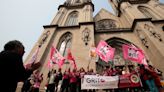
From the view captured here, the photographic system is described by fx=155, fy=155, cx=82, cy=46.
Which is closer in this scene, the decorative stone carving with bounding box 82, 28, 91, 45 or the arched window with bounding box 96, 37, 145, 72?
the arched window with bounding box 96, 37, 145, 72

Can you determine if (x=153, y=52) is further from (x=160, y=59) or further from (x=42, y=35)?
(x=42, y=35)

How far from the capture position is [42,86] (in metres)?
12.4

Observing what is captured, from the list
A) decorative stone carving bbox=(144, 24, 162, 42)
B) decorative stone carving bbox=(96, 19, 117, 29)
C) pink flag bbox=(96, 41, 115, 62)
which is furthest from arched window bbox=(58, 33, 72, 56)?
decorative stone carving bbox=(144, 24, 162, 42)

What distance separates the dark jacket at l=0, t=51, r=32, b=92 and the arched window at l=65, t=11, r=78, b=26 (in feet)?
60.9

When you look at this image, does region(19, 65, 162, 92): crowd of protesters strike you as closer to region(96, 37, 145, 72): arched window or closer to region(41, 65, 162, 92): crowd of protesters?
region(41, 65, 162, 92): crowd of protesters

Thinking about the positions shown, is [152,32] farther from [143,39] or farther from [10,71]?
[10,71]

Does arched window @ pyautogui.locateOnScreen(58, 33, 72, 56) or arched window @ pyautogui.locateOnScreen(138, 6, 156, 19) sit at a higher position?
arched window @ pyautogui.locateOnScreen(138, 6, 156, 19)

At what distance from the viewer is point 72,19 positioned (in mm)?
21422

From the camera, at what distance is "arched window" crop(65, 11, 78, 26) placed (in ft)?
67.9

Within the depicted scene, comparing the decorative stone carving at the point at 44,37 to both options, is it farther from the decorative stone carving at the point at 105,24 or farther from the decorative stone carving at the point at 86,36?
the decorative stone carving at the point at 105,24

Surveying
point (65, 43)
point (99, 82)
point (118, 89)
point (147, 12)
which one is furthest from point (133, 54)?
point (147, 12)

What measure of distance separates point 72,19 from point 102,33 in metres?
5.39

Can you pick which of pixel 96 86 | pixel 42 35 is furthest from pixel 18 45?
pixel 42 35

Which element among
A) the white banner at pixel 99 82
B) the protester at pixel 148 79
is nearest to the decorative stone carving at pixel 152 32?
the protester at pixel 148 79
